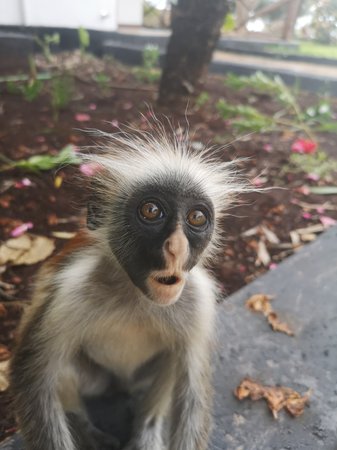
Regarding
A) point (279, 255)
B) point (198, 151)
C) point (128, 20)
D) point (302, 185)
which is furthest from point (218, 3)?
point (128, 20)

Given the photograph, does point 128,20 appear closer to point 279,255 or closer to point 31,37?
point 31,37

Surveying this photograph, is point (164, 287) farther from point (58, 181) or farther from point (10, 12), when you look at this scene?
point (10, 12)

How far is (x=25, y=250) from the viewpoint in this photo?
3.43m

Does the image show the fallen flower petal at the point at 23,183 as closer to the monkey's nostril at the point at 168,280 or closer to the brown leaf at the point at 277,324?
the brown leaf at the point at 277,324

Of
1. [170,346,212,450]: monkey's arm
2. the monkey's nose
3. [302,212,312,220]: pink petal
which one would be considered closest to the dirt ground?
[302,212,312,220]: pink petal

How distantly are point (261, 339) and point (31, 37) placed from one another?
21.1ft

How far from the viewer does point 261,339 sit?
296 cm

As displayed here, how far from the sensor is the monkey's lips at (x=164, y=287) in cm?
173

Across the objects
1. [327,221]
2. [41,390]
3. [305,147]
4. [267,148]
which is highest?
[41,390]

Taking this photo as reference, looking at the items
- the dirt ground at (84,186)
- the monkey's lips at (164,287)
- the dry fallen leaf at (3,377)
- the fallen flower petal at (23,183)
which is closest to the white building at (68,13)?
the dirt ground at (84,186)

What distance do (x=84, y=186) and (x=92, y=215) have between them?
0.17 metres

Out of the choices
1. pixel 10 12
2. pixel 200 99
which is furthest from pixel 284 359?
pixel 10 12

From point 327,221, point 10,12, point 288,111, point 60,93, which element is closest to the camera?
point 327,221

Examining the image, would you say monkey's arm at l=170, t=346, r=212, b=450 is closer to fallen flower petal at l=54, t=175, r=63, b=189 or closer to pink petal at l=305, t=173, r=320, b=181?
fallen flower petal at l=54, t=175, r=63, b=189
